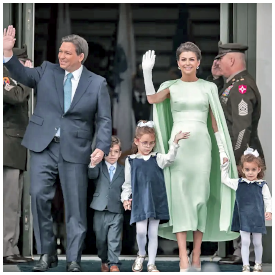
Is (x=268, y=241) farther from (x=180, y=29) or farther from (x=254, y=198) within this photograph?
(x=180, y=29)

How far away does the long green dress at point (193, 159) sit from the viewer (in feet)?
21.9

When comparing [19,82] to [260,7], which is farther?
[260,7]

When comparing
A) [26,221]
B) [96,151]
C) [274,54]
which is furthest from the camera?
[26,221]

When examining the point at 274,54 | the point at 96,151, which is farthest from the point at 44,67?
the point at 274,54

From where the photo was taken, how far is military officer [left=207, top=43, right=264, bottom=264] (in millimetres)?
7105

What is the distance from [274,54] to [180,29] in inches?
44.7

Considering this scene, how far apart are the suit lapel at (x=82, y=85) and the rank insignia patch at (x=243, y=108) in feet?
4.46

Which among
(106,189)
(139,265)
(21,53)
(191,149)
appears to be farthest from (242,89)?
(21,53)

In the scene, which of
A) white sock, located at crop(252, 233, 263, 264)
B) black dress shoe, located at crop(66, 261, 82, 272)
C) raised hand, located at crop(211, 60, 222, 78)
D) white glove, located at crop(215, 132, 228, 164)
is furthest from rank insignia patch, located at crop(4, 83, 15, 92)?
white sock, located at crop(252, 233, 263, 264)

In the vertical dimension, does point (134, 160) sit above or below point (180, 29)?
below

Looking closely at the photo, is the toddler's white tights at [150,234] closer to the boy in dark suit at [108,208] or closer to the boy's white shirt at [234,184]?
the boy in dark suit at [108,208]

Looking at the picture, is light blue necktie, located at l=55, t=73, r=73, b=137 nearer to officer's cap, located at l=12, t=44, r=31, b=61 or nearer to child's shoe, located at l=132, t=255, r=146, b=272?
officer's cap, located at l=12, t=44, r=31, b=61

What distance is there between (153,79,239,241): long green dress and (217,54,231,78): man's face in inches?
25.4

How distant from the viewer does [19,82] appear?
6.79 metres
